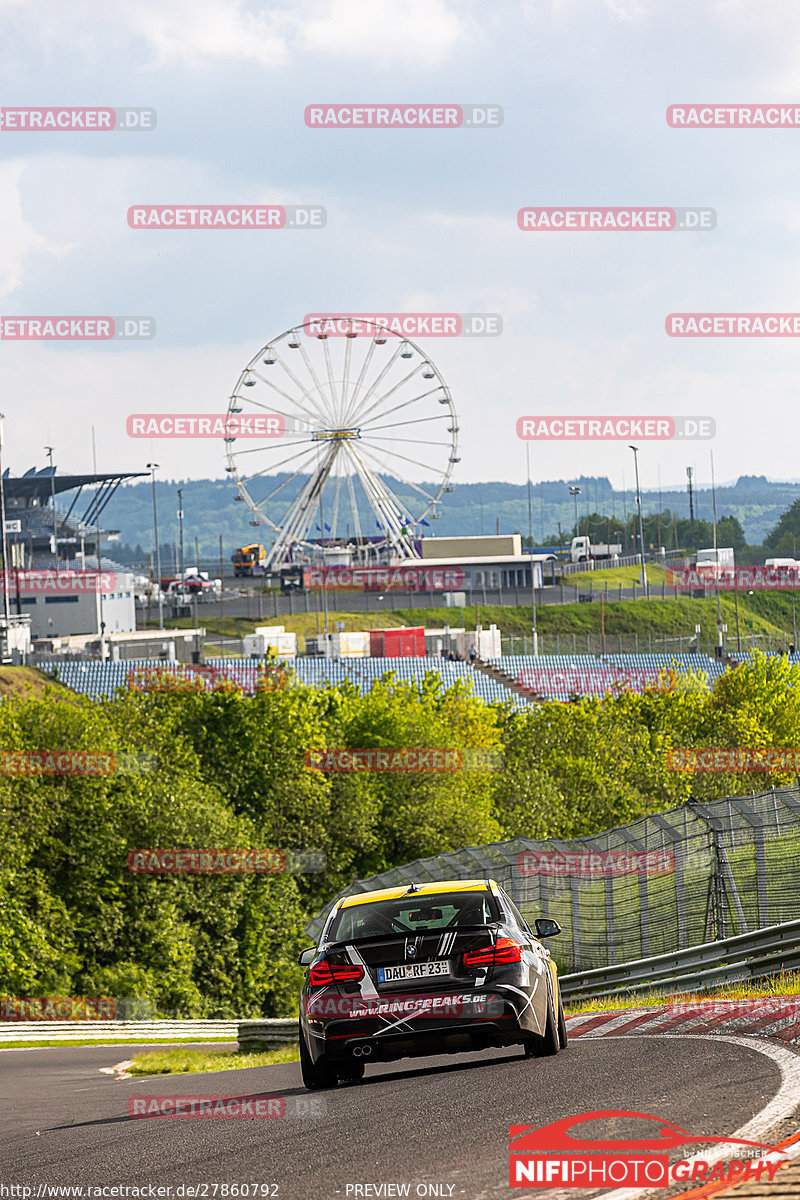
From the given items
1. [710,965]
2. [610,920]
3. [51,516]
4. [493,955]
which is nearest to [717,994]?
[710,965]

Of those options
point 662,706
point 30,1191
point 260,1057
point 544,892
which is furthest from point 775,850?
point 662,706

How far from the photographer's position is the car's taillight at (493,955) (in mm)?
9492

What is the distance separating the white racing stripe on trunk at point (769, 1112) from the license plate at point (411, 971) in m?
2.07

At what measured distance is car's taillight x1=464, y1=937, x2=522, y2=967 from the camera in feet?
31.1

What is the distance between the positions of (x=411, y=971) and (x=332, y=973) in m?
0.50

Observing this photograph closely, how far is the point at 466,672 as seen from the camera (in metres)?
82.7

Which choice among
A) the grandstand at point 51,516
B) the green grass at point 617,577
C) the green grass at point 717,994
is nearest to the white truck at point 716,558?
the green grass at point 617,577

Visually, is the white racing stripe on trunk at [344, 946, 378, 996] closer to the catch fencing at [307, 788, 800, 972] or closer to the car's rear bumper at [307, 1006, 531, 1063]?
the car's rear bumper at [307, 1006, 531, 1063]

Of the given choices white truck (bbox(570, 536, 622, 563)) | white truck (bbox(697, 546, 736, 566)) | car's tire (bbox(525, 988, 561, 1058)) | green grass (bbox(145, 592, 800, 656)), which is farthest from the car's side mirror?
white truck (bbox(570, 536, 622, 563))

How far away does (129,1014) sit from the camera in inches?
1441

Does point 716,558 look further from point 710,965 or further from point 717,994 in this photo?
point 717,994

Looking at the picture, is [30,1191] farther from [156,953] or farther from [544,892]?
[156,953]

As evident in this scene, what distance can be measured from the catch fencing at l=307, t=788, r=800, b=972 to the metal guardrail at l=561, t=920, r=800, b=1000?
63 centimetres

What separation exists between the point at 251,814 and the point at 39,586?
244ft
